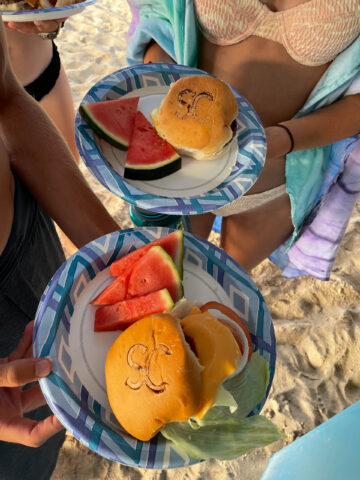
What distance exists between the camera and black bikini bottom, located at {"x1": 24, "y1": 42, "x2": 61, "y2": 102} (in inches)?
89.2

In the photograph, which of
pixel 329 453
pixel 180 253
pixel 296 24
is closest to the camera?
pixel 180 253

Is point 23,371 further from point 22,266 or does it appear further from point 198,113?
point 198,113

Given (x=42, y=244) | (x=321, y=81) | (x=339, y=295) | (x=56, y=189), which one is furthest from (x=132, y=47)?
(x=339, y=295)

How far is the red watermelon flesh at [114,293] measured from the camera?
3.63 feet

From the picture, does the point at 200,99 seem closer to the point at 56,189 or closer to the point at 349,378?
the point at 56,189

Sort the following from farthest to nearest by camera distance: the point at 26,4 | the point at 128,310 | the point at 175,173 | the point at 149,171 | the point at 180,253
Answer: the point at 26,4, the point at 175,173, the point at 149,171, the point at 180,253, the point at 128,310

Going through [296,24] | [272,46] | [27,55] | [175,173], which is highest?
[296,24]

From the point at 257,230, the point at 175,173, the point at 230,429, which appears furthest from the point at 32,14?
the point at 230,429

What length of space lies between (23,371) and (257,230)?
5.60ft

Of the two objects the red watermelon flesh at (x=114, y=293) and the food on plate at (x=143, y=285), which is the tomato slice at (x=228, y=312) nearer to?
the food on plate at (x=143, y=285)

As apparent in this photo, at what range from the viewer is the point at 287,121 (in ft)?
6.04

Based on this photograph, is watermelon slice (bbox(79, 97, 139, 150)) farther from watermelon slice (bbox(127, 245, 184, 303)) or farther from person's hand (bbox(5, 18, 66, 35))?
person's hand (bbox(5, 18, 66, 35))

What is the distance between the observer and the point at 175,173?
154cm

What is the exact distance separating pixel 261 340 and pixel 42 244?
81 centimetres
